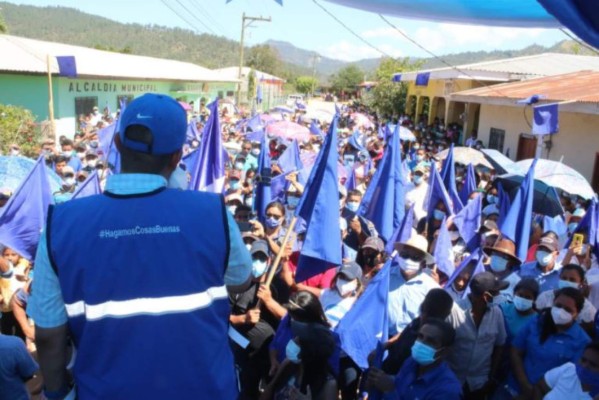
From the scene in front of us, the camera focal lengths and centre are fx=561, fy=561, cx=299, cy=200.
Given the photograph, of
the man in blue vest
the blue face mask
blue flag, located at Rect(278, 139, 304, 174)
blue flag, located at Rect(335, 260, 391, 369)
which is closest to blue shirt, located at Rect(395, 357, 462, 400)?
blue flag, located at Rect(335, 260, 391, 369)

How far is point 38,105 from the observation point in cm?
1836

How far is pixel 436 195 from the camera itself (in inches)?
283

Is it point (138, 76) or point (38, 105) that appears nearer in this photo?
point (38, 105)

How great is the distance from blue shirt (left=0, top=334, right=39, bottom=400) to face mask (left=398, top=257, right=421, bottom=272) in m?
2.60

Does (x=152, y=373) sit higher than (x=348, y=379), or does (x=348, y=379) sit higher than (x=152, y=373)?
(x=152, y=373)

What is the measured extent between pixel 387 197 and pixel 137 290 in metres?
4.67

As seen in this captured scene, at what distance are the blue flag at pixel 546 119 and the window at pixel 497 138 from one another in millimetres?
7793

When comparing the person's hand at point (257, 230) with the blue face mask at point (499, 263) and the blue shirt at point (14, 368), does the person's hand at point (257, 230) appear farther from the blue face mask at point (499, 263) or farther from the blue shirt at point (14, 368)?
the blue shirt at point (14, 368)

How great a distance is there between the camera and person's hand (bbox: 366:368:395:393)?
3.25m

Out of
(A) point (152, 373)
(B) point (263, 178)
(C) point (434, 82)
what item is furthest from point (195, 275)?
(C) point (434, 82)

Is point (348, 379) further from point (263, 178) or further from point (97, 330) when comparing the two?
point (263, 178)

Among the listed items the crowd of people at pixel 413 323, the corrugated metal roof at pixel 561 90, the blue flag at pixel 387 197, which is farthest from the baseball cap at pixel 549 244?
the corrugated metal roof at pixel 561 90

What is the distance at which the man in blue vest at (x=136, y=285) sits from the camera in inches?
57.4

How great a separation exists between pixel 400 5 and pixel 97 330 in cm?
320
